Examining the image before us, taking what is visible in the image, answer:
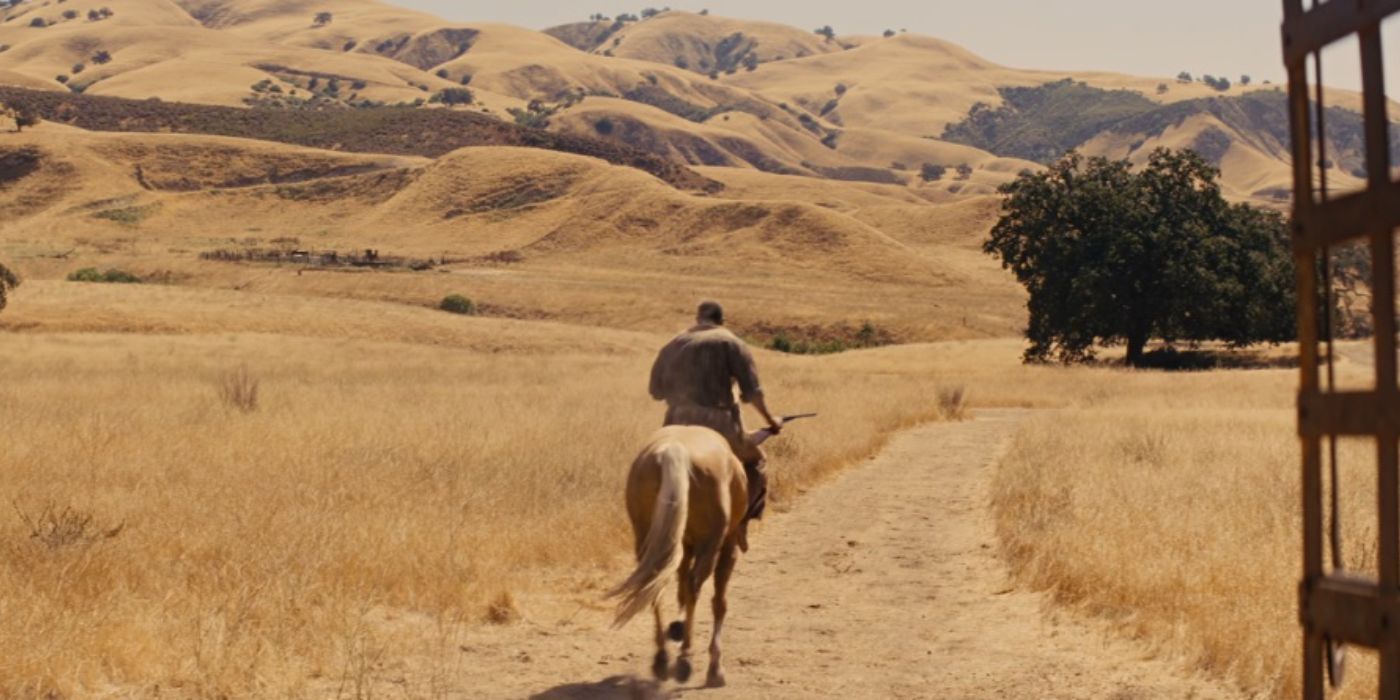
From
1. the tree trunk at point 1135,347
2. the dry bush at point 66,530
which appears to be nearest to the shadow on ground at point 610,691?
the dry bush at point 66,530

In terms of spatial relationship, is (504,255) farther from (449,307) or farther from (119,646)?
(119,646)

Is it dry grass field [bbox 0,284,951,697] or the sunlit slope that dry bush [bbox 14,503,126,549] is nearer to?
dry grass field [bbox 0,284,951,697]

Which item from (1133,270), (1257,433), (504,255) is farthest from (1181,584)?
(504,255)

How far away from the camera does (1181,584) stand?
9.86 meters

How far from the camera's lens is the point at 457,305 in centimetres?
7225

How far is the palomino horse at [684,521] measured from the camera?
7.68 m

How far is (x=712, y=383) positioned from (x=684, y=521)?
81.2 inches

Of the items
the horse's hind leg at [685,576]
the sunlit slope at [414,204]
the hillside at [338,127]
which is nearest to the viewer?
the horse's hind leg at [685,576]

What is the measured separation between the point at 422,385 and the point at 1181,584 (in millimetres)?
23536

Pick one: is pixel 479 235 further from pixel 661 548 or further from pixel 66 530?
pixel 661 548

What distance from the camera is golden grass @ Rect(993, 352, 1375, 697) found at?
8.48 metres

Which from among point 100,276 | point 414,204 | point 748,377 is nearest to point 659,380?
point 748,377

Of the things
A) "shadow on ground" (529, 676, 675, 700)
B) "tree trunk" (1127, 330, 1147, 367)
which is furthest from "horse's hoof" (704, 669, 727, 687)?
"tree trunk" (1127, 330, 1147, 367)

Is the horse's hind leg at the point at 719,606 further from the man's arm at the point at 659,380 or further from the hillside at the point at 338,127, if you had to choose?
the hillside at the point at 338,127
